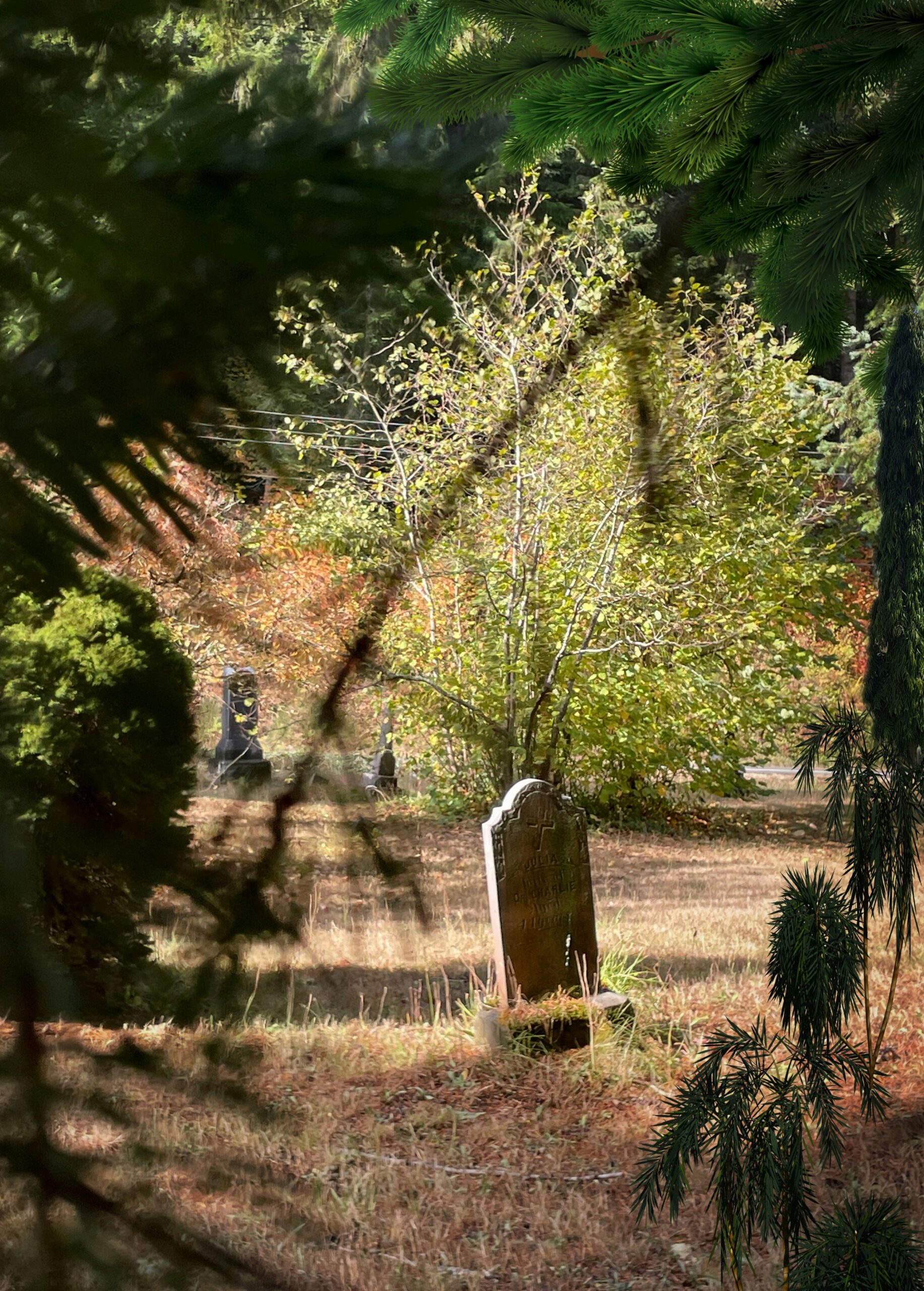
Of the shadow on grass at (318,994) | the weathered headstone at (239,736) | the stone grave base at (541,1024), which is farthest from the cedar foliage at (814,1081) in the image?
the weathered headstone at (239,736)

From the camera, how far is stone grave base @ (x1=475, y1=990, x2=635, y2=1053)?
3965 mm

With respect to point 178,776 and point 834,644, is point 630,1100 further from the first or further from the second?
point 834,644

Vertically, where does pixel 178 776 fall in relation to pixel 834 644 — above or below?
below

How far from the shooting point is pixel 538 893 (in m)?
4.12

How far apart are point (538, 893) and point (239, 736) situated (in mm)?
3700

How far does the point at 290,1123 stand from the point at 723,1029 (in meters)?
4.19

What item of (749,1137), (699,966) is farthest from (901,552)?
(749,1137)

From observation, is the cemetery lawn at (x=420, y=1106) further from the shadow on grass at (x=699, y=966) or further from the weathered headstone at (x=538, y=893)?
the weathered headstone at (x=538, y=893)

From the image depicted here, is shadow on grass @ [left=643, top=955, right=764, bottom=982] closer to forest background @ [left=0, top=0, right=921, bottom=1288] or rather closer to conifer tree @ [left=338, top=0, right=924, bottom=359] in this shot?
conifer tree @ [left=338, top=0, right=924, bottom=359]

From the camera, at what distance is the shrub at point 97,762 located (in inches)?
13.1

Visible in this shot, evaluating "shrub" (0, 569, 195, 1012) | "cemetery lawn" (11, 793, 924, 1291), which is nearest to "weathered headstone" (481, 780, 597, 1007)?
"cemetery lawn" (11, 793, 924, 1291)

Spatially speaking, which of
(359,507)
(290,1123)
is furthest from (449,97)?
(359,507)

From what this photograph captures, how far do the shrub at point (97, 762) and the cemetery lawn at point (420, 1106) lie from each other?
0.02 meters

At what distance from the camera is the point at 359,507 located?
5.87 meters
